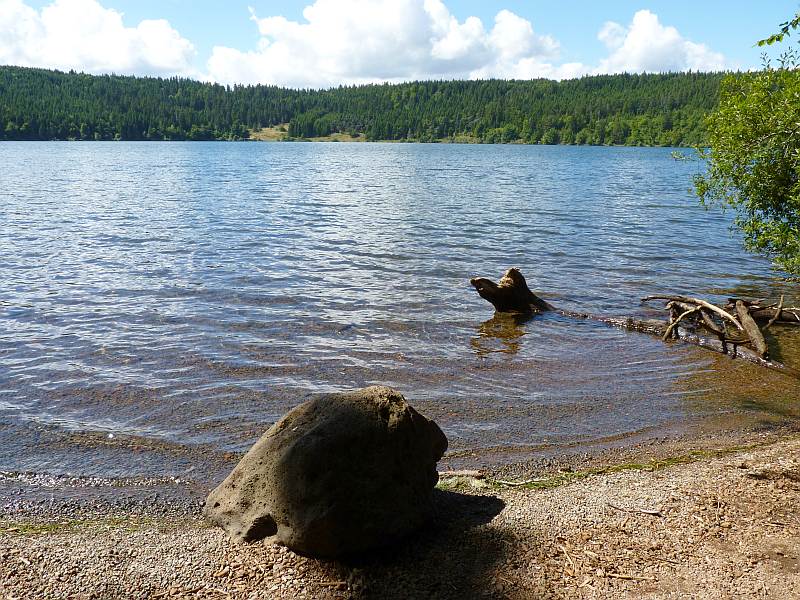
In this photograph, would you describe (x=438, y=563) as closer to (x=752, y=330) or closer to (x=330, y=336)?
(x=330, y=336)

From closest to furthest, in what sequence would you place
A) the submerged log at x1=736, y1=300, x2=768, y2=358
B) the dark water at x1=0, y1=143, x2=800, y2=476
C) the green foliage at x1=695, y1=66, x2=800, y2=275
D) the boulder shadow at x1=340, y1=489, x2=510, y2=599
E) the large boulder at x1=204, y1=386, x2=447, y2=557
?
the boulder shadow at x1=340, y1=489, x2=510, y2=599, the large boulder at x1=204, y1=386, x2=447, y2=557, the dark water at x1=0, y1=143, x2=800, y2=476, the submerged log at x1=736, y1=300, x2=768, y2=358, the green foliage at x1=695, y1=66, x2=800, y2=275

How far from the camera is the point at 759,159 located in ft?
53.2

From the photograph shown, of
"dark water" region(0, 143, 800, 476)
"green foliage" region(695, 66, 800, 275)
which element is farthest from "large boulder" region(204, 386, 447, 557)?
"green foliage" region(695, 66, 800, 275)

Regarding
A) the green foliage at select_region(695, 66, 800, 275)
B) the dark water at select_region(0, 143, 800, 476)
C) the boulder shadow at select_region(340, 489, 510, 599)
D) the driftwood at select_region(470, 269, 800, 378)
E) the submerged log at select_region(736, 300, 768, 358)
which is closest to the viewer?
the boulder shadow at select_region(340, 489, 510, 599)

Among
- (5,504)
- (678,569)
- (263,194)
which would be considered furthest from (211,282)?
(263,194)

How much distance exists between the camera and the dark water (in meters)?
10.4

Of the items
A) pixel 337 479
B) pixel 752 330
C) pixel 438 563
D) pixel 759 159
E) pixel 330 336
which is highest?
pixel 759 159

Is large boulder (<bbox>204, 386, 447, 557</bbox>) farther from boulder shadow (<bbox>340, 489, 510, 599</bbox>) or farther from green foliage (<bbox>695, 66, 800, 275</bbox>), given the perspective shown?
green foliage (<bbox>695, 66, 800, 275</bbox>)

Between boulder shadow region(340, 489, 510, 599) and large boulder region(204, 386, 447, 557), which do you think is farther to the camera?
large boulder region(204, 386, 447, 557)

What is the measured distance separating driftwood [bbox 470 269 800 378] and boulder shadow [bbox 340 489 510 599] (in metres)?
9.35

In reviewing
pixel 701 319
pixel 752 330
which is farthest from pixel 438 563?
pixel 701 319

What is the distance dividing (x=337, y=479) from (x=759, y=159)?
14.4 meters

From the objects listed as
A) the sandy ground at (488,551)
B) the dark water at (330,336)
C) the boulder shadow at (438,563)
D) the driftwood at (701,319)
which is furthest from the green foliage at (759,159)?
the boulder shadow at (438,563)

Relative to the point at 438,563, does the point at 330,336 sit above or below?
above
